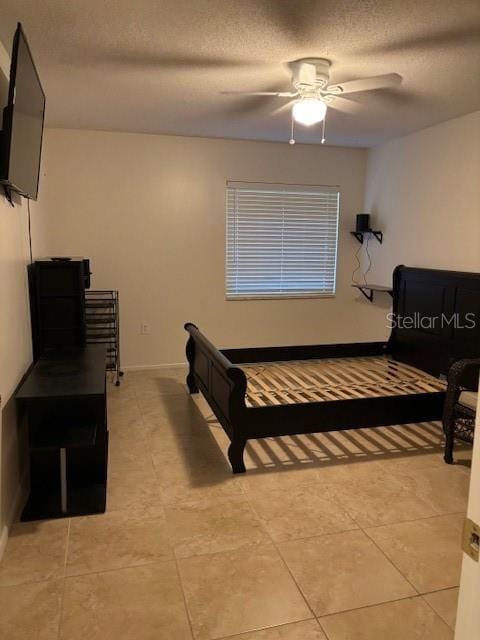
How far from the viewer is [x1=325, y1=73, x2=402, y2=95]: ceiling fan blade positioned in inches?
119

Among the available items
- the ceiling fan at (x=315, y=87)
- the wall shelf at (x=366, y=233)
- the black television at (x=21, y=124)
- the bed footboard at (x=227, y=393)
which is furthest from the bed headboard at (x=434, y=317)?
the black television at (x=21, y=124)

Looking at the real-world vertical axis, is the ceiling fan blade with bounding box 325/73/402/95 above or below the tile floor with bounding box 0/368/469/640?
above

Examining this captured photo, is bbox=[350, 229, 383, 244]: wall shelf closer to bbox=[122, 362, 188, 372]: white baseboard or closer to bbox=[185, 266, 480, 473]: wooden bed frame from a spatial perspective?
bbox=[185, 266, 480, 473]: wooden bed frame

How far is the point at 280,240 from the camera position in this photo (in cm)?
544

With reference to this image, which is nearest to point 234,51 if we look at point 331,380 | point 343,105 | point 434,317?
point 343,105

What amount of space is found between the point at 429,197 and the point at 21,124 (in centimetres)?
355

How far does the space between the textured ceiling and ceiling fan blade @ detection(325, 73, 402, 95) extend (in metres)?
0.06

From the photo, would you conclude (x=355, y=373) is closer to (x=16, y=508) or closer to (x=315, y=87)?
(x=315, y=87)

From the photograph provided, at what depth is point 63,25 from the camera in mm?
2344

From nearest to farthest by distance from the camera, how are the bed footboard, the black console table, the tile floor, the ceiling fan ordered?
the tile floor < the black console table < the ceiling fan < the bed footboard

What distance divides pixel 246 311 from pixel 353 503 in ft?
10.1

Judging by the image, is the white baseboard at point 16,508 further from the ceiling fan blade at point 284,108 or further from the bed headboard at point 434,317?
the bed headboard at point 434,317

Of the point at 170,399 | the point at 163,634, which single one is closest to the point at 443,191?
the point at 170,399

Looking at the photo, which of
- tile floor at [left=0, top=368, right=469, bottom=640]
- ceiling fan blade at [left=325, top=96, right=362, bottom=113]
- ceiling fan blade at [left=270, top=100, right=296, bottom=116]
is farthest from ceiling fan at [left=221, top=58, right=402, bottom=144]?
tile floor at [left=0, top=368, right=469, bottom=640]
